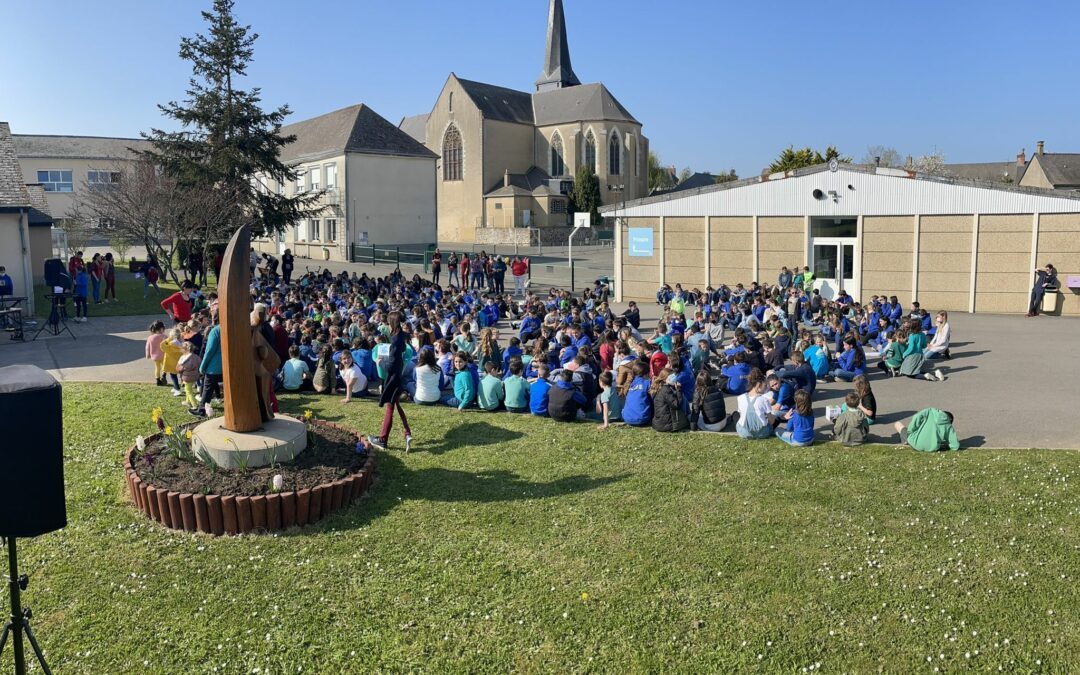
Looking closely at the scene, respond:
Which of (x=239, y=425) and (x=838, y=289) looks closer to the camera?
(x=239, y=425)

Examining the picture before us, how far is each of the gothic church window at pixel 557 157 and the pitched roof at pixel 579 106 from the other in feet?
5.21

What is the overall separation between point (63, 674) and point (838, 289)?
24.2m

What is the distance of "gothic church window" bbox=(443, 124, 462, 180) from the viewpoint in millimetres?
72938

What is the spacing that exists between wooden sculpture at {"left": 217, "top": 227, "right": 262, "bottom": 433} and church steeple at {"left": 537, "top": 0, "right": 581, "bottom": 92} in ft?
259

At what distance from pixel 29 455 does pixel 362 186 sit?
149ft

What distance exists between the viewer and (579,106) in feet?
243

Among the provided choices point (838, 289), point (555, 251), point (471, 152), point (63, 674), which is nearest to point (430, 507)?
point (63, 674)

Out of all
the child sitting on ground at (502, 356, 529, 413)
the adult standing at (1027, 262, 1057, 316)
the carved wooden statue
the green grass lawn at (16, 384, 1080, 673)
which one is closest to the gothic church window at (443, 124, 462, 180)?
the adult standing at (1027, 262, 1057, 316)

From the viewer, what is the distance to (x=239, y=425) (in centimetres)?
925

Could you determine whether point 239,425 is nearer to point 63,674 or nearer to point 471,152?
point 63,674

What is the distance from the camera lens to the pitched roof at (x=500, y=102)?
7125 cm

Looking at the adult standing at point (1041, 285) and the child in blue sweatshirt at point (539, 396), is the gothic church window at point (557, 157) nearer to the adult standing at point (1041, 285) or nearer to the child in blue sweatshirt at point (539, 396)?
the adult standing at point (1041, 285)

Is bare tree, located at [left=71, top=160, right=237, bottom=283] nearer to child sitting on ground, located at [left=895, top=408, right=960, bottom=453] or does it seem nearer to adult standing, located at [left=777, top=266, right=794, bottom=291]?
adult standing, located at [left=777, top=266, right=794, bottom=291]

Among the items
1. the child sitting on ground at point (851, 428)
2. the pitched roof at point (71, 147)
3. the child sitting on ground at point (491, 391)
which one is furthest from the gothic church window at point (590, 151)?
the child sitting on ground at point (851, 428)
